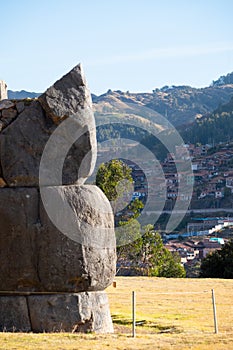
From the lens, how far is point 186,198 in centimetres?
16350

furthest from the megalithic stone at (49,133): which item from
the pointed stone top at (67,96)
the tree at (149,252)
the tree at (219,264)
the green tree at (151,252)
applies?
the tree at (219,264)

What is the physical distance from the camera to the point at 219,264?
48.1m

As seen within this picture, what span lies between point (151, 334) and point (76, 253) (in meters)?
3.05

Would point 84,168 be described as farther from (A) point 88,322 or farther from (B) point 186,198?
(B) point 186,198

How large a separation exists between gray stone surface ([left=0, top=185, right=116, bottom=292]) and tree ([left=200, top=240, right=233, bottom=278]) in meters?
31.6

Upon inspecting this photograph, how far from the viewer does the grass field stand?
14063mm

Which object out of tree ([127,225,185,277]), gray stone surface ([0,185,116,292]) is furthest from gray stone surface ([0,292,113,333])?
tree ([127,225,185,277])

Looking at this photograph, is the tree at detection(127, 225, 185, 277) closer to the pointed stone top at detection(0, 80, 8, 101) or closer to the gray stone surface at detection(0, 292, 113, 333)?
the pointed stone top at detection(0, 80, 8, 101)

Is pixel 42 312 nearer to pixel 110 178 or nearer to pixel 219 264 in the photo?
pixel 110 178

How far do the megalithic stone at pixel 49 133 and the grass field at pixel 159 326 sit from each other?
3.44 meters

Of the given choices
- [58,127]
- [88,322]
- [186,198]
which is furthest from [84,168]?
[186,198]

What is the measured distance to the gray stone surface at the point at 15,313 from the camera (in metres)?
15.4

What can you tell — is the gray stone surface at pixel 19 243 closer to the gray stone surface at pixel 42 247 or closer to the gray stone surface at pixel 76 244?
the gray stone surface at pixel 42 247

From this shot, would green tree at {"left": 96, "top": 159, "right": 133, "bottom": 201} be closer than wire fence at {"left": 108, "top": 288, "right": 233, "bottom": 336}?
No
